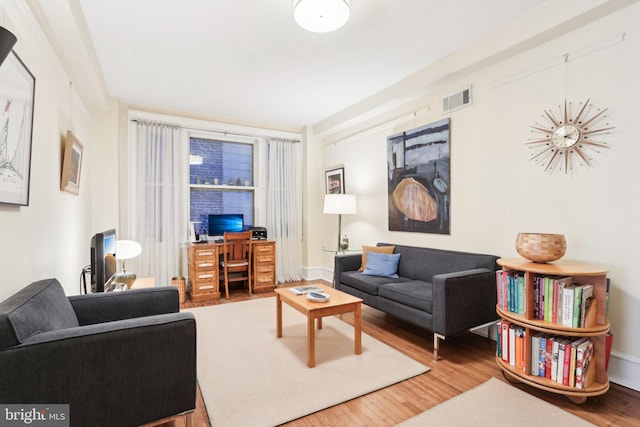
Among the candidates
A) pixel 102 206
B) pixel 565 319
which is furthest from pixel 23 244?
pixel 565 319

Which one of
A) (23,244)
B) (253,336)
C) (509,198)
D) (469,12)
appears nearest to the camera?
(23,244)

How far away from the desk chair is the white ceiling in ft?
6.43

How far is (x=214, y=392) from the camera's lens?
207 cm

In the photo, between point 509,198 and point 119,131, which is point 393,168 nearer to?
point 509,198

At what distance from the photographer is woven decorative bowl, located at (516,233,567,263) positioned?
2100 millimetres

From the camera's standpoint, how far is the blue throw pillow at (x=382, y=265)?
3562mm

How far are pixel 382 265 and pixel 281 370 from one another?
67.4 inches

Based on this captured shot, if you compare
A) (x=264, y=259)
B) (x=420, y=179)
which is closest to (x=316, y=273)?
(x=264, y=259)

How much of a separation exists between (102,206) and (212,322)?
2186 millimetres

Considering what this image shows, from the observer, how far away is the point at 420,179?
3.67m

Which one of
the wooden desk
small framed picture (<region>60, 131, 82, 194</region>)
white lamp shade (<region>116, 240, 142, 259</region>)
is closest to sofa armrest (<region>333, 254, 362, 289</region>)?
the wooden desk

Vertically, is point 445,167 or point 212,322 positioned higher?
point 445,167

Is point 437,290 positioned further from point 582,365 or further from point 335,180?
point 335,180

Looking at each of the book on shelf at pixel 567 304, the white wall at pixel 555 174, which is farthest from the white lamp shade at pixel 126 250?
the book on shelf at pixel 567 304
